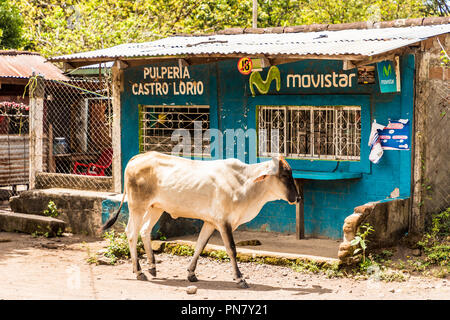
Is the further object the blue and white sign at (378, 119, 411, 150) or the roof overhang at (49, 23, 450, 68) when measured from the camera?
the blue and white sign at (378, 119, 411, 150)

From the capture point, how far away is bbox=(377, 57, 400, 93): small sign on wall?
9031 millimetres

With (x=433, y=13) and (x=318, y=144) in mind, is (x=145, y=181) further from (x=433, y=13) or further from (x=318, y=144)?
(x=433, y=13)

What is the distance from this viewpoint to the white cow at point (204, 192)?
8219 millimetres

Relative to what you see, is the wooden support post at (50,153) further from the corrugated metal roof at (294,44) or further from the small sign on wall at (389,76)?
the small sign on wall at (389,76)

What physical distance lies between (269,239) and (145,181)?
233cm

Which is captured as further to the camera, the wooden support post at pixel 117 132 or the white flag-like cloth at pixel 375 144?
the wooden support post at pixel 117 132

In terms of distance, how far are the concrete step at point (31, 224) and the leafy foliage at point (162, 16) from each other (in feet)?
21.0

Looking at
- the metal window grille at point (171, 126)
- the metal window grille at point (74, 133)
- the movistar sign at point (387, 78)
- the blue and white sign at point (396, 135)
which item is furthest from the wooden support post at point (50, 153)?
the movistar sign at point (387, 78)

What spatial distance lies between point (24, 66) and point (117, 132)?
14.1 feet

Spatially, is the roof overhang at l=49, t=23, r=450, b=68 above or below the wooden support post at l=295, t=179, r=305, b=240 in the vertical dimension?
Result: above

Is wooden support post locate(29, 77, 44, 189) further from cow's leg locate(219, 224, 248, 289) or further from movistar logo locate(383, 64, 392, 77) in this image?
movistar logo locate(383, 64, 392, 77)

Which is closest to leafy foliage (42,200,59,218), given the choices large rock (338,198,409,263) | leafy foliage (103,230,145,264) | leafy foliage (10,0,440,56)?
leafy foliage (103,230,145,264)

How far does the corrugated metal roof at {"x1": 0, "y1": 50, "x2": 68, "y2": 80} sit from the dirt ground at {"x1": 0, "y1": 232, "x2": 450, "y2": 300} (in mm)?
5462

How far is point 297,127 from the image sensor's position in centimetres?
1023
